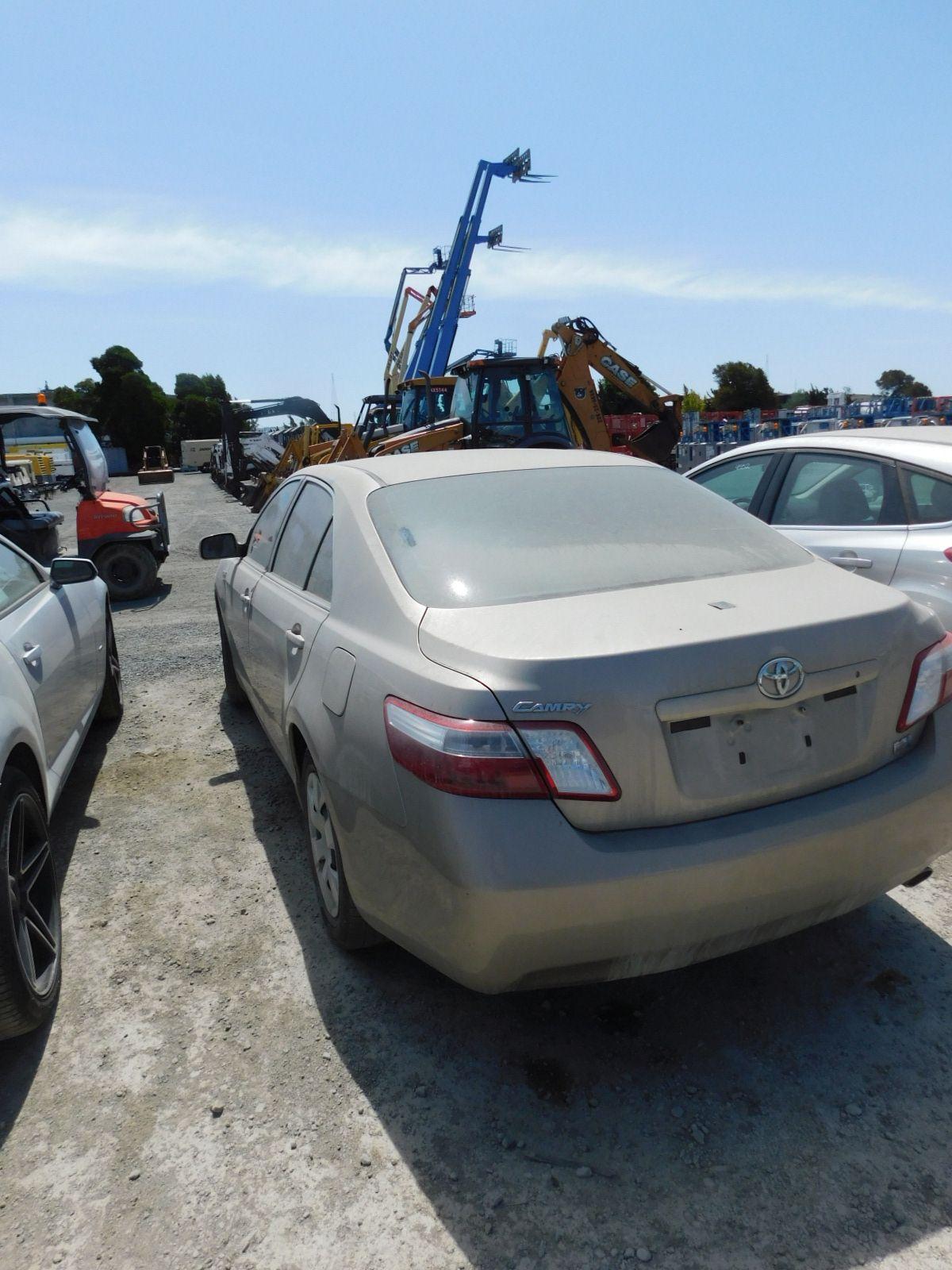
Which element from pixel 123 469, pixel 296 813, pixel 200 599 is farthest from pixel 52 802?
pixel 123 469

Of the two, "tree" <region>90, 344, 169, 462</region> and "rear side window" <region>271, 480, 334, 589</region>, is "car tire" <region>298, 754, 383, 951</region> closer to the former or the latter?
"rear side window" <region>271, 480, 334, 589</region>

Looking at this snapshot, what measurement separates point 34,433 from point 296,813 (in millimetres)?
8451

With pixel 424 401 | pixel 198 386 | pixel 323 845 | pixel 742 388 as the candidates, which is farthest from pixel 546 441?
pixel 198 386

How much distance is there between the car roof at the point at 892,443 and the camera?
14.2 ft

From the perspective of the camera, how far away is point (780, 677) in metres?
2.13

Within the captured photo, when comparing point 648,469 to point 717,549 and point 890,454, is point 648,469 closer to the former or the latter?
point 717,549

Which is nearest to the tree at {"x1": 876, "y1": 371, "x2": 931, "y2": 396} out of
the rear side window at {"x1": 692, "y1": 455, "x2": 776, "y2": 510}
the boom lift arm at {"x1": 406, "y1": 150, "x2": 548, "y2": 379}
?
the boom lift arm at {"x1": 406, "y1": 150, "x2": 548, "y2": 379}

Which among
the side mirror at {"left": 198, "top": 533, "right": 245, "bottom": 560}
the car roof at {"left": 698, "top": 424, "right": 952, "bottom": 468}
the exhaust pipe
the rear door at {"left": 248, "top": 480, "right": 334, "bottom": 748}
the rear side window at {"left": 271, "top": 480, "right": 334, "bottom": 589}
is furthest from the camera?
the side mirror at {"left": 198, "top": 533, "right": 245, "bottom": 560}

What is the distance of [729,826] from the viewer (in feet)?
6.98

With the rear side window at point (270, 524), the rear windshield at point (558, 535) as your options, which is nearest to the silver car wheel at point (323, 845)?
the rear windshield at point (558, 535)

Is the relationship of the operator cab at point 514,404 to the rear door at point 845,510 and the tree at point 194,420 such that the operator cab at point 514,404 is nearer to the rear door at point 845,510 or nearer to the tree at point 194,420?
the rear door at point 845,510

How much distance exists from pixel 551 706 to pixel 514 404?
466 inches

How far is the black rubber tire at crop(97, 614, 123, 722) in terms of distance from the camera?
17.5 feet

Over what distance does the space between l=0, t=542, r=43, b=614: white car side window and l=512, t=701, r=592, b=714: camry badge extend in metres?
2.48
